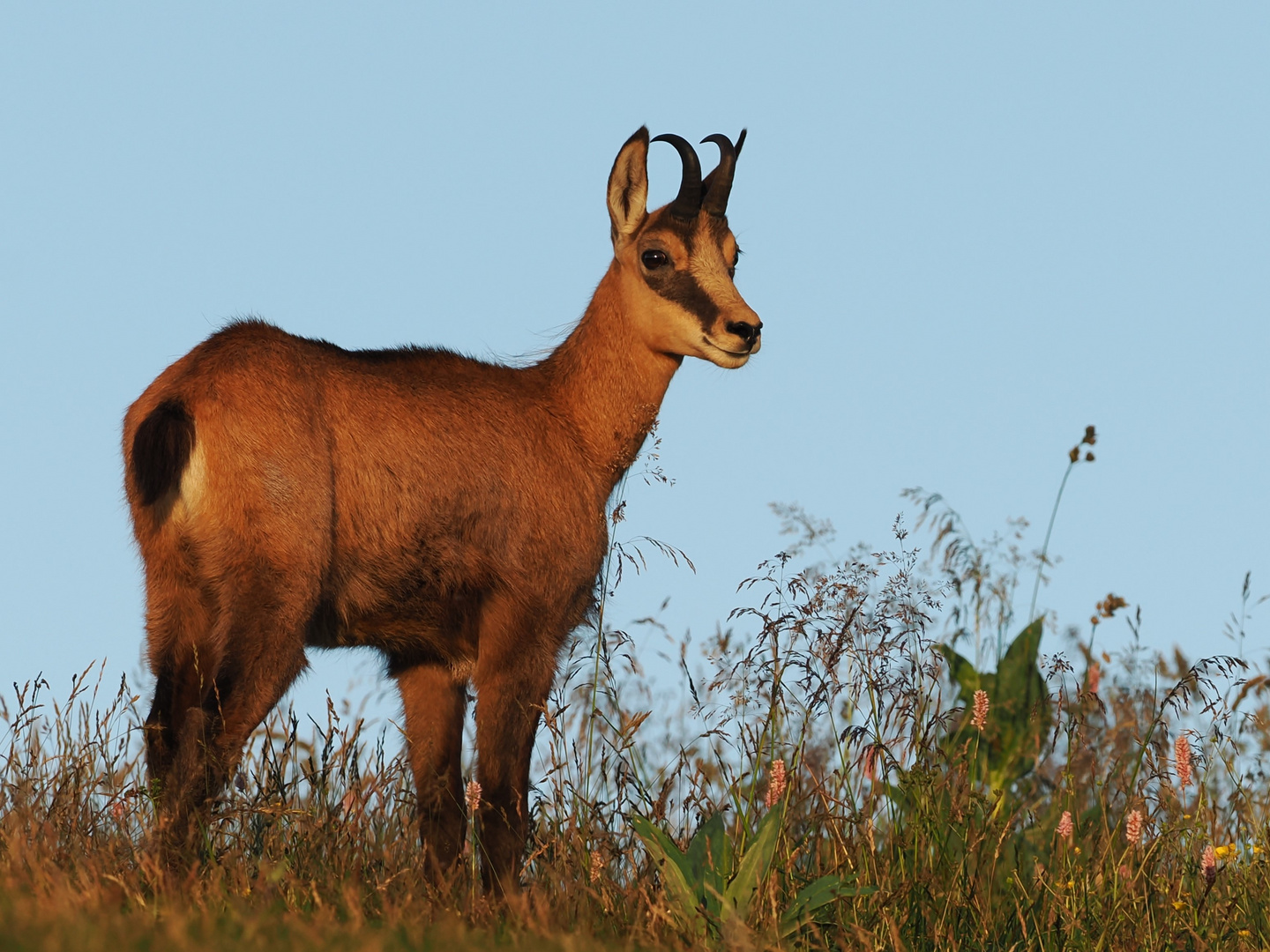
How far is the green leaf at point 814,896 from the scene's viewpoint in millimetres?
4117

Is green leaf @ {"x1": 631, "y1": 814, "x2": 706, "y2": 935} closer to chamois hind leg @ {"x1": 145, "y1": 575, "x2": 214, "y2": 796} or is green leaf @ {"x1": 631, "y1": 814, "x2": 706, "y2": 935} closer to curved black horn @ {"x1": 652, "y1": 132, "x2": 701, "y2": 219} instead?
chamois hind leg @ {"x1": 145, "y1": 575, "x2": 214, "y2": 796}

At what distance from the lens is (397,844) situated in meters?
5.49

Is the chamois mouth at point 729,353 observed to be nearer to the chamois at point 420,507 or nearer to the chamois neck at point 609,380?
the chamois at point 420,507

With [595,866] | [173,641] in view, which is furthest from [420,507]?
[595,866]

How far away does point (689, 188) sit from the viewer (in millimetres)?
7117

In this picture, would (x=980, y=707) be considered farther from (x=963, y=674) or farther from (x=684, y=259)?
(x=684, y=259)

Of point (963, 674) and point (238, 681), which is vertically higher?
point (963, 674)

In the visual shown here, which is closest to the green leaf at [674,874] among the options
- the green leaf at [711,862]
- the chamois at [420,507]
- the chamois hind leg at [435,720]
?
the green leaf at [711,862]

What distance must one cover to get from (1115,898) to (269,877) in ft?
8.64

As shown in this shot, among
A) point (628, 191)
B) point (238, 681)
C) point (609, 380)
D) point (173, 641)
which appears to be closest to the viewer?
point (238, 681)

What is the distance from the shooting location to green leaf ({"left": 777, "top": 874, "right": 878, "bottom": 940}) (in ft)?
13.5

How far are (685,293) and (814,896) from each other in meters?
3.38

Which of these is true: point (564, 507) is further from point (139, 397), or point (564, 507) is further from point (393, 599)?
point (139, 397)

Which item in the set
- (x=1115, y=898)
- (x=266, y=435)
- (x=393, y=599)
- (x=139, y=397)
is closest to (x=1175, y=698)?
(x=1115, y=898)
